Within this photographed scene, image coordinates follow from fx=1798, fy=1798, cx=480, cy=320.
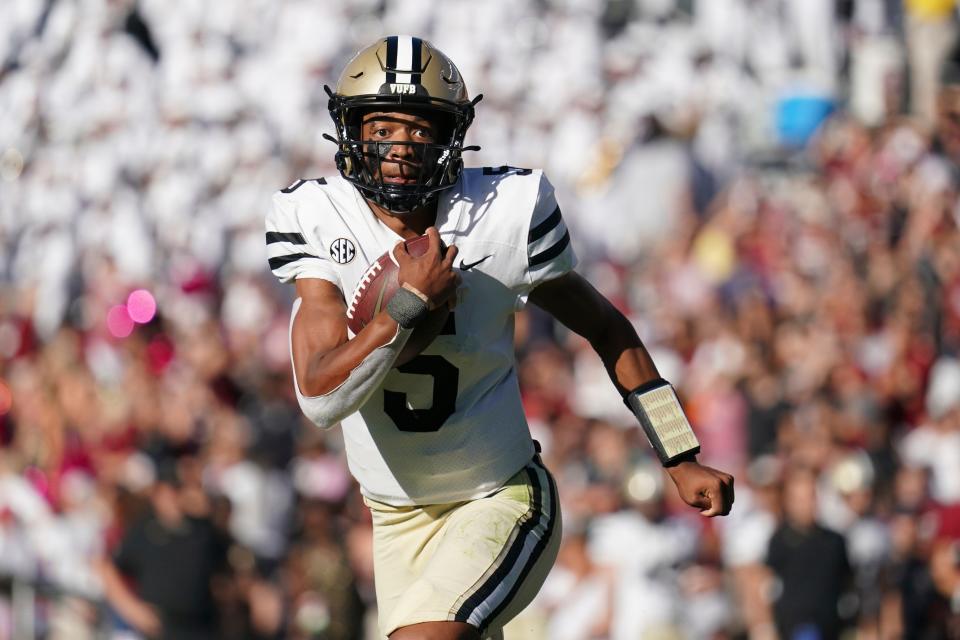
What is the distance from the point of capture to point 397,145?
14.9 feet

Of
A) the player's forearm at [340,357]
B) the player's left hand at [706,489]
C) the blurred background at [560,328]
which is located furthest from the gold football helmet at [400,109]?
the blurred background at [560,328]

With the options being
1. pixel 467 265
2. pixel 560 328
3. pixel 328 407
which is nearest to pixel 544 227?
pixel 467 265

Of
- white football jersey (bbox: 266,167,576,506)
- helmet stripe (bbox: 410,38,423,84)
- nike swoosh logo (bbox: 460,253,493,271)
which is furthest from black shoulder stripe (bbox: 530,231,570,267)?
helmet stripe (bbox: 410,38,423,84)

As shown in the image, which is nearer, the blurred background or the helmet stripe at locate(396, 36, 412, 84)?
the helmet stripe at locate(396, 36, 412, 84)

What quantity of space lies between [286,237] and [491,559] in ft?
3.15

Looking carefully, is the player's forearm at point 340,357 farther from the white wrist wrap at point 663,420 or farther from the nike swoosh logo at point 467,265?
the white wrist wrap at point 663,420

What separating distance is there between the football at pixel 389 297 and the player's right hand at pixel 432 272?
0.14 ft

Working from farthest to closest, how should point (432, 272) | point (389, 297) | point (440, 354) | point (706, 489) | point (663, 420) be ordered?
point (663, 420) < point (706, 489) < point (440, 354) < point (389, 297) < point (432, 272)

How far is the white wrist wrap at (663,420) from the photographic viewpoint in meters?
4.85

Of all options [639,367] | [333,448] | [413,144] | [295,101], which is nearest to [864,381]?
[333,448]

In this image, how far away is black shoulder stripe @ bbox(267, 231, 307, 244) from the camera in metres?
4.54

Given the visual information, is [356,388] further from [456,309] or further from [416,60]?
[416,60]

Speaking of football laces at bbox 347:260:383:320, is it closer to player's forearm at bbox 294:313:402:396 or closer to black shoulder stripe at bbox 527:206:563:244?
player's forearm at bbox 294:313:402:396

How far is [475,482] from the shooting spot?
4762mm
